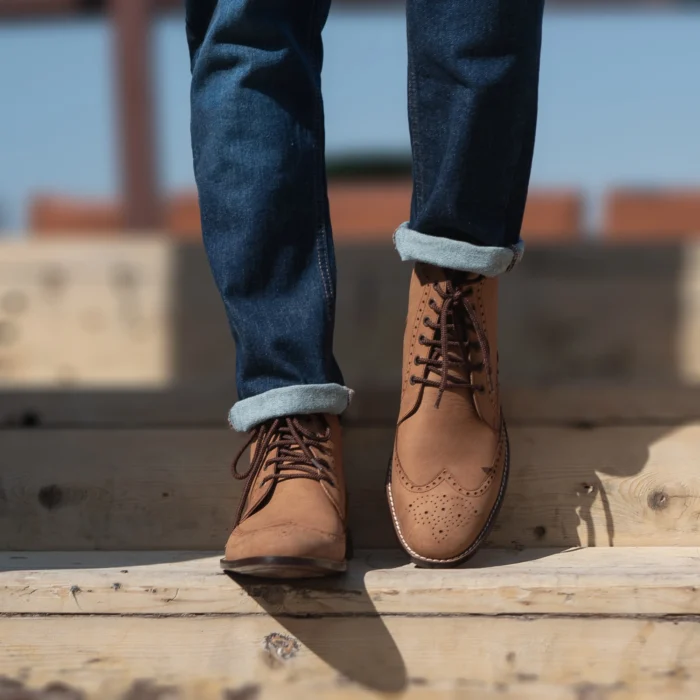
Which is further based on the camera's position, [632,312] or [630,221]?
[630,221]

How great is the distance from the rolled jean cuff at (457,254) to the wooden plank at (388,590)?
0.33 meters

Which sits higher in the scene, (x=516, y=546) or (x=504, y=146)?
(x=504, y=146)

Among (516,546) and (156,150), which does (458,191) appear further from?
(156,150)

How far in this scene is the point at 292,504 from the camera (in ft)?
2.78

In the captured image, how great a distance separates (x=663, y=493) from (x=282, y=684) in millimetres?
524

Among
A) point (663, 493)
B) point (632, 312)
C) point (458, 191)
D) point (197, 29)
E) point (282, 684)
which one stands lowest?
point (282, 684)

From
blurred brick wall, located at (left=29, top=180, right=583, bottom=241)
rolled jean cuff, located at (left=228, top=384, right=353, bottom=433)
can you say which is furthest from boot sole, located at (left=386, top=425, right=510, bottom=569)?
blurred brick wall, located at (left=29, top=180, right=583, bottom=241)

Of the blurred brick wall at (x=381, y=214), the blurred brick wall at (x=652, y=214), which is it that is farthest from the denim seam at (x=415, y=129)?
the blurred brick wall at (x=652, y=214)

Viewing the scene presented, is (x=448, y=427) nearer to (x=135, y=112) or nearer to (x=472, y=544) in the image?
(x=472, y=544)

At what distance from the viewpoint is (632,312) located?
1761 mm

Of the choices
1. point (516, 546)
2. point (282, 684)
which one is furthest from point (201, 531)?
point (516, 546)

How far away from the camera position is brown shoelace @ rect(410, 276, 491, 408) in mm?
889

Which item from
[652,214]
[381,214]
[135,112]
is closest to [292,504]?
[135,112]

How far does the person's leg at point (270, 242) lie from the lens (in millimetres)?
878
